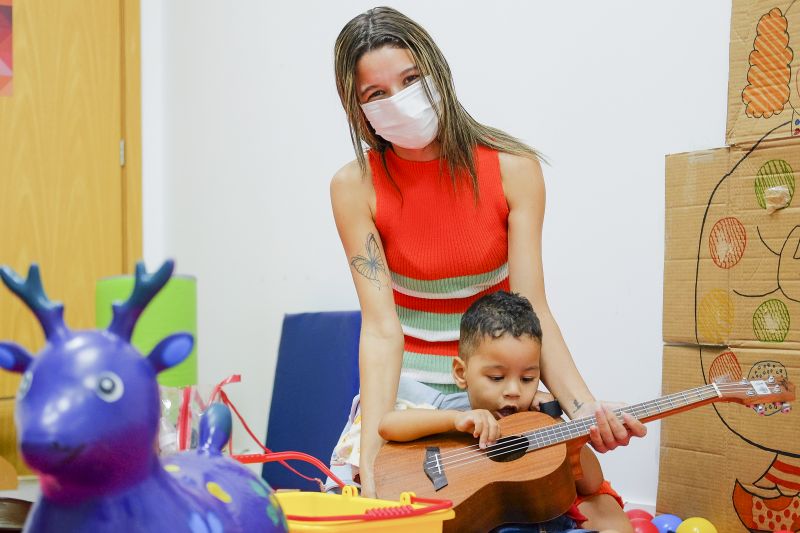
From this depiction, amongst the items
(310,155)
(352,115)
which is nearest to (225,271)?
(310,155)

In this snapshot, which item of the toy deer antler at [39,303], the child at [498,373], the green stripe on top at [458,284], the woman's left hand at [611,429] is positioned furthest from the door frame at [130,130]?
the toy deer antler at [39,303]

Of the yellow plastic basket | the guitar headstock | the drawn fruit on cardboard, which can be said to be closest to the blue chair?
the drawn fruit on cardboard

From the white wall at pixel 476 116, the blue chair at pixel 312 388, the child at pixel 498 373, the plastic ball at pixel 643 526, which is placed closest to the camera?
the child at pixel 498 373

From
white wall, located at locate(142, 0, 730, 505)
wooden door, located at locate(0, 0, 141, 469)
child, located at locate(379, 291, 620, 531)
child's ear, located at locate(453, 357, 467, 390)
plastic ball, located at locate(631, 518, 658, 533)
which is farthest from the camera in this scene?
wooden door, located at locate(0, 0, 141, 469)

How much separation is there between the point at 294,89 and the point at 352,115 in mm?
1420

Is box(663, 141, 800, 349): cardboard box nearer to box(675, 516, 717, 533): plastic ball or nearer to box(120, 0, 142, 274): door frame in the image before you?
box(675, 516, 717, 533): plastic ball

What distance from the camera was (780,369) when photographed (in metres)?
1.75

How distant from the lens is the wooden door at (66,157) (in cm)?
314

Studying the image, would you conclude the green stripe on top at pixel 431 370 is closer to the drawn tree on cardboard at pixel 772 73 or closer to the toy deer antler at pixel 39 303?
the drawn tree on cardboard at pixel 772 73

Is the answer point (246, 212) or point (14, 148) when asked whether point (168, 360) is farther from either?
point (14, 148)

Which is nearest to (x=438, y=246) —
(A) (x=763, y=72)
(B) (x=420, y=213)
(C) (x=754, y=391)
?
(B) (x=420, y=213)

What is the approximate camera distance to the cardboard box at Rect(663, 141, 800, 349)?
176 centimetres

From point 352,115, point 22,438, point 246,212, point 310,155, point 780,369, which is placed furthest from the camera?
point 246,212

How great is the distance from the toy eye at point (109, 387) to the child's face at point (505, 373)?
33.3 inches
